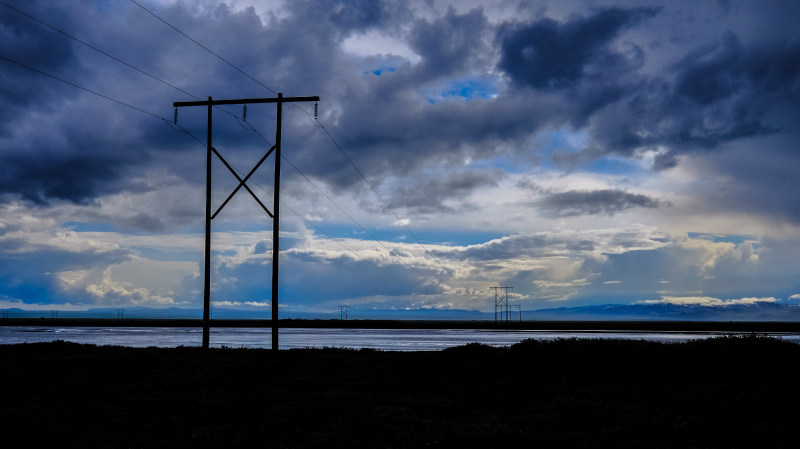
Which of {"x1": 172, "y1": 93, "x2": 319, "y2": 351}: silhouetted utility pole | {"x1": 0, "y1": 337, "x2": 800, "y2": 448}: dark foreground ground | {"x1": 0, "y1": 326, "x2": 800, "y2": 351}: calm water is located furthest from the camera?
{"x1": 0, "y1": 326, "x2": 800, "y2": 351}: calm water

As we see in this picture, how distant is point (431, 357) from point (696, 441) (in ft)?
61.3

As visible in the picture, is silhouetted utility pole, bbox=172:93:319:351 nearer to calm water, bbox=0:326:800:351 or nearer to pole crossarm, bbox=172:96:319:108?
pole crossarm, bbox=172:96:319:108

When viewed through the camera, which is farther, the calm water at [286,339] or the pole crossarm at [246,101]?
the calm water at [286,339]

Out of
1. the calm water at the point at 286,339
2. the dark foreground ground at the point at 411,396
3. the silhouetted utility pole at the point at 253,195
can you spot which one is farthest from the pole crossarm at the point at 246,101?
the calm water at the point at 286,339

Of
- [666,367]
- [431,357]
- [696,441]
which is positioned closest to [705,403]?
[696,441]

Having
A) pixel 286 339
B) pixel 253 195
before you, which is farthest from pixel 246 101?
pixel 286 339

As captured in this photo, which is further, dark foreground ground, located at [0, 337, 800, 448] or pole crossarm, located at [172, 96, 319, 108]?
pole crossarm, located at [172, 96, 319, 108]

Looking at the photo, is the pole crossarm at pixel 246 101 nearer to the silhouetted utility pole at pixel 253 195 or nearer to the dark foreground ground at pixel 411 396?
the silhouetted utility pole at pixel 253 195

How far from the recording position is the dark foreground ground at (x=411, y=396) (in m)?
17.8

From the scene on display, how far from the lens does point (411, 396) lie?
83.5ft

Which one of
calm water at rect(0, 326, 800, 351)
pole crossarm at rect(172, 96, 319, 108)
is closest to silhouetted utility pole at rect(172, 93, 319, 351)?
pole crossarm at rect(172, 96, 319, 108)

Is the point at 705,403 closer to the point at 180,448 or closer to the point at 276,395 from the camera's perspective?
the point at 276,395

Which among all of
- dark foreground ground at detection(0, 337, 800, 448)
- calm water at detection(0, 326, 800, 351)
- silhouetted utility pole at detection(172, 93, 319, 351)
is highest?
silhouetted utility pole at detection(172, 93, 319, 351)

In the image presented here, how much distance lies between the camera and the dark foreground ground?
17.8 metres
